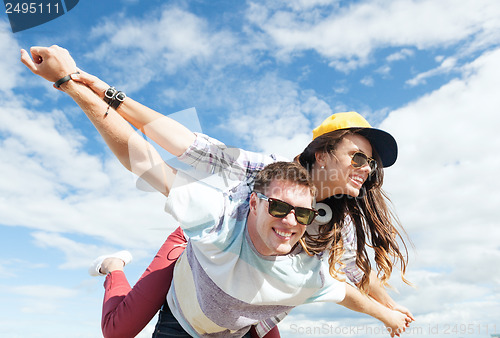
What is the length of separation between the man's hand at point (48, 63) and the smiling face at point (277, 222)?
154cm

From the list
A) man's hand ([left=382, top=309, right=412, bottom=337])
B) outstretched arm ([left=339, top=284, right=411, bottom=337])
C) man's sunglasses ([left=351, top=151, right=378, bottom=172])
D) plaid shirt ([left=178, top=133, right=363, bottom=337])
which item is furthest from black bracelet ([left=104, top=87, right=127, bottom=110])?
man's hand ([left=382, top=309, right=412, bottom=337])

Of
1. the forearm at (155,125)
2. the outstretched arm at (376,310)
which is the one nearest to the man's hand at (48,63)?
the forearm at (155,125)

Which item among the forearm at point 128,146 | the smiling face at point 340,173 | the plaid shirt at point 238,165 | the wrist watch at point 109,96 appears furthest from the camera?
the smiling face at point 340,173

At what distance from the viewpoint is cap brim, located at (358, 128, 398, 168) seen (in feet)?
12.7

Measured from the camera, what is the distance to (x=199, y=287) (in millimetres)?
3264

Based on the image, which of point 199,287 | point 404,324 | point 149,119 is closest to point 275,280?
point 199,287

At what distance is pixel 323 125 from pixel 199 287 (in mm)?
1777

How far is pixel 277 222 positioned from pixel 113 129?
1260 mm

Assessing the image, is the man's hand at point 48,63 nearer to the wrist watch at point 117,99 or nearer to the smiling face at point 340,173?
the wrist watch at point 117,99

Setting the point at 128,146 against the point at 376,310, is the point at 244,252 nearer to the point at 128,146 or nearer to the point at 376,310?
the point at 128,146

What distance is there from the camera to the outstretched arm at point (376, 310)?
3922mm

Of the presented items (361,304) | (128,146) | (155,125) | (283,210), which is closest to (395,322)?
(361,304)

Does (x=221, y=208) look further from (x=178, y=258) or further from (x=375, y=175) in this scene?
(x=375, y=175)

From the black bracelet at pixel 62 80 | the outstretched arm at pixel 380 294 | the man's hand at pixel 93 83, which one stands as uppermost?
the man's hand at pixel 93 83
